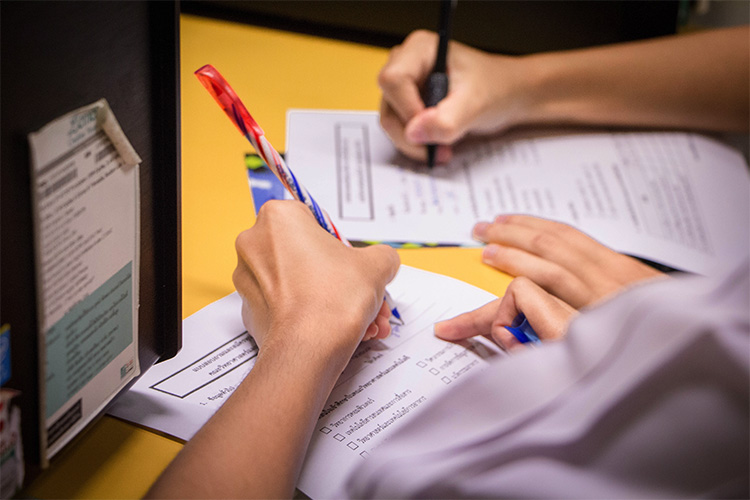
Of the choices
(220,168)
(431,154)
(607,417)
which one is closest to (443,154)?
(431,154)

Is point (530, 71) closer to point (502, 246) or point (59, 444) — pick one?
point (502, 246)

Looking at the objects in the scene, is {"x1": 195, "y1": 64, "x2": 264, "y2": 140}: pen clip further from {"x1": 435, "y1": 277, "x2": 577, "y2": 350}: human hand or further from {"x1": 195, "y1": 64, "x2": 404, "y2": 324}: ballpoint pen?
{"x1": 435, "y1": 277, "x2": 577, "y2": 350}: human hand

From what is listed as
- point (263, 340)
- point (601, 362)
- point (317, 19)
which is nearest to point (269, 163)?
point (263, 340)

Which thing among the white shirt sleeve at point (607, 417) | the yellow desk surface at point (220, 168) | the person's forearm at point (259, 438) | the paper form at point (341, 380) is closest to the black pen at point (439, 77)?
the yellow desk surface at point (220, 168)

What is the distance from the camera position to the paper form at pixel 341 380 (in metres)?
0.42

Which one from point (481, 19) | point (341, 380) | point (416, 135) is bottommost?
point (341, 380)

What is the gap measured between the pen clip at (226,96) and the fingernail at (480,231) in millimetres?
252

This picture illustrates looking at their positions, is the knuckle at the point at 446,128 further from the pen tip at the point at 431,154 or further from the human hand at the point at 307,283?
the human hand at the point at 307,283

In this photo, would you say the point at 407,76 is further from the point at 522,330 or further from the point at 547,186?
the point at 522,330

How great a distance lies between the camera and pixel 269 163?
1.63 ft

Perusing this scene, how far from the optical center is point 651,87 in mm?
812

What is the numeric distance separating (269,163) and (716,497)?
1.20ft

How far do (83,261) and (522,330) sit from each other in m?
0.31

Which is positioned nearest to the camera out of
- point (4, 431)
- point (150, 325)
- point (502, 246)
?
point (4, 431)
